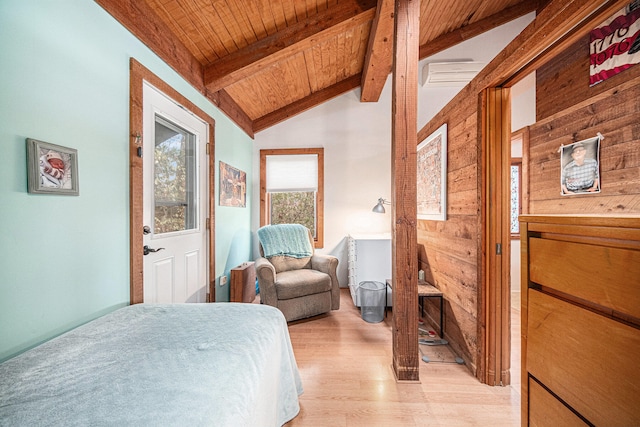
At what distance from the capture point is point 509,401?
1.43 meters

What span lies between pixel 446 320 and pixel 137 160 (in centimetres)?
263

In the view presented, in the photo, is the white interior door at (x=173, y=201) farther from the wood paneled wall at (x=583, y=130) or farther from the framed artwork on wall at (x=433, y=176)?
the wood paneled wall at (x=583, y=130)

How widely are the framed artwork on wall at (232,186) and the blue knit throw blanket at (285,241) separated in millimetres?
522

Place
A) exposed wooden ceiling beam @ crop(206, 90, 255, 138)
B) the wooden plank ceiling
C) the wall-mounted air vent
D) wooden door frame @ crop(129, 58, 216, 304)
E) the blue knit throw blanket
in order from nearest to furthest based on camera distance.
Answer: wooden door frame @ crop(129, 58, 216, 304), the wooden plank ceiling, exposed wooden ceiling beam @ crop(206, 90, 255, 138), the blue knit throw blanket, the wall-mounted air vent

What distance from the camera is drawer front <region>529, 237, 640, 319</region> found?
56 cm

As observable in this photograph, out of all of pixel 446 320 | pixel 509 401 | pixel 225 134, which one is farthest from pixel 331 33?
pixel 509 401

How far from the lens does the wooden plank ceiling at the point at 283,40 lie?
5.71 ft

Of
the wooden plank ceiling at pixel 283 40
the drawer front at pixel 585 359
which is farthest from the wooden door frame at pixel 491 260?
the wooden plank ceiling at pixel 283 40

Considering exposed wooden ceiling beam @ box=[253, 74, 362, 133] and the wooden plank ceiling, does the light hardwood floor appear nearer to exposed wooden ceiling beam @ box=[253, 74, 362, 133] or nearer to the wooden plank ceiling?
the wooden plank ceiling

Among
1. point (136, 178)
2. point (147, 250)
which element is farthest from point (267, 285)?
point (136, 178)

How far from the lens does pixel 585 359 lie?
2.12 ft

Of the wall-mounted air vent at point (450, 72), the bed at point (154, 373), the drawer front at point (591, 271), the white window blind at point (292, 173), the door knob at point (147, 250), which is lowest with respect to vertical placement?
the bed at point (154, 373)

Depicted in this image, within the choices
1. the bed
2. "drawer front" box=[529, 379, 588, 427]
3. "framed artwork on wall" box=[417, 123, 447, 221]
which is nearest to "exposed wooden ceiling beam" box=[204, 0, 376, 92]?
"framed artwork on wall" box=[417, 123, 447, 221]

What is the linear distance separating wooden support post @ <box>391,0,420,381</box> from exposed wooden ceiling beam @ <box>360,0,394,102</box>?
0.51 meters
